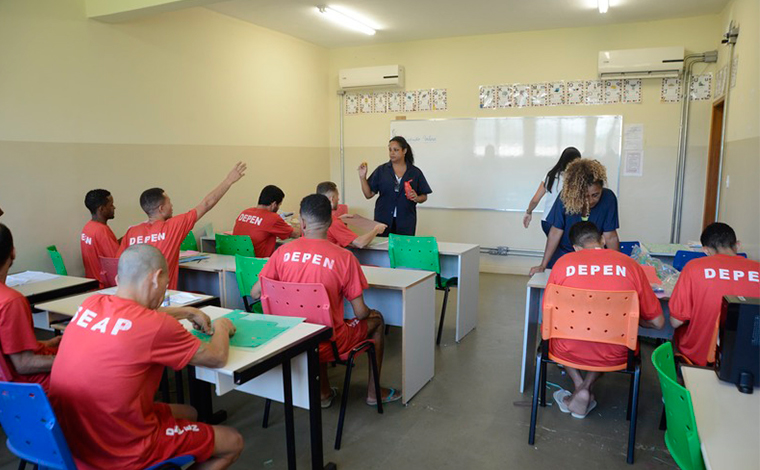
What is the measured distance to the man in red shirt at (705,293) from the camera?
2316mm

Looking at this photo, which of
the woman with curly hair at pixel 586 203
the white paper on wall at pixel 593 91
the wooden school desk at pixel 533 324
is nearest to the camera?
the wooden school desk at pixel 533 324

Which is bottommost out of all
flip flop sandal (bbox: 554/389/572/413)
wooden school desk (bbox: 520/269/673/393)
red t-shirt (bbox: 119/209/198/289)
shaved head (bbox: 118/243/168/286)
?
flip flop sandal (bbox: 554/389/572/413)

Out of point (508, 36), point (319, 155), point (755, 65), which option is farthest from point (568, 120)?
point (319, 155)

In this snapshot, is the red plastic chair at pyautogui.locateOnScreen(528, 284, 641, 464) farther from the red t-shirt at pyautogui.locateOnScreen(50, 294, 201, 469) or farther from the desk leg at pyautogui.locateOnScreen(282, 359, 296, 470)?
the red t-shirt at pyautogui.locateOnScreen(50, 294, 201, 469)

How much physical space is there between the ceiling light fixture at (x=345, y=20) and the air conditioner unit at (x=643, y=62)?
2.78m

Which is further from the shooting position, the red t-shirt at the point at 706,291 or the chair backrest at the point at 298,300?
the chair backrest at the point at 298,300

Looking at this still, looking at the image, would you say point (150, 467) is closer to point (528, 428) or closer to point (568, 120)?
point (528, 428)

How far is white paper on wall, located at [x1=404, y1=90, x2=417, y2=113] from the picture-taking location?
7016 mm

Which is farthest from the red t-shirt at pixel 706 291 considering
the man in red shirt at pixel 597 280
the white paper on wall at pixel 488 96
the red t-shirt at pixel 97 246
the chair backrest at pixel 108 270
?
the white paper on wall at pixel 488 96

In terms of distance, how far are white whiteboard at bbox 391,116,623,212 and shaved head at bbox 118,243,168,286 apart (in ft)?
18.2

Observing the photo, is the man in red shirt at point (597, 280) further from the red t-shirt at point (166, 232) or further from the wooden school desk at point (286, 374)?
the red t-shirt at point (166, 232)

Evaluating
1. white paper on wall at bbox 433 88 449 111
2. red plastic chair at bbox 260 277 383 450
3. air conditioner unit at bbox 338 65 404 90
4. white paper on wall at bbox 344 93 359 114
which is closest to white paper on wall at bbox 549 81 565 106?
white paper on wall at bbox 433 88 449 111

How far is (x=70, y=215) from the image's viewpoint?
165 inches

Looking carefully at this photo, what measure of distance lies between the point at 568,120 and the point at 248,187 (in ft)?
13.1
